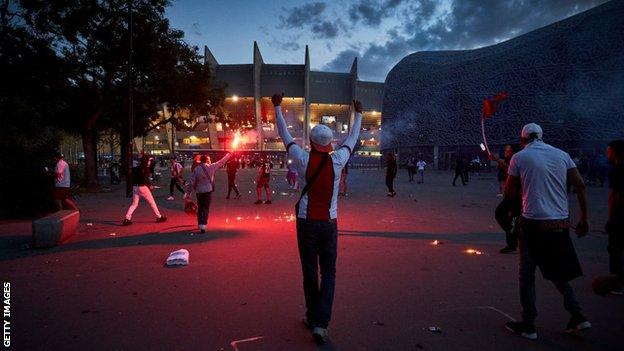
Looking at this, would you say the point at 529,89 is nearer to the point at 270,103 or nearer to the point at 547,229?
the point at 547,229

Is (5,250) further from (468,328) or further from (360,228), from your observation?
(468,328)

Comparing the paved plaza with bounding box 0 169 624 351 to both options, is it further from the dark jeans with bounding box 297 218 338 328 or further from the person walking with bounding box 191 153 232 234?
the person walking with bounding box 191 153 232 234

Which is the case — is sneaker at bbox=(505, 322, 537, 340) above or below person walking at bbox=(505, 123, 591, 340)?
below

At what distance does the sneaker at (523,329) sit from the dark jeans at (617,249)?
1904 mm

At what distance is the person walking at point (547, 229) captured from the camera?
326 centimetres

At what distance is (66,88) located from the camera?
695 inches

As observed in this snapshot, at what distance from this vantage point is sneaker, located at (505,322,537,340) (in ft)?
10.9

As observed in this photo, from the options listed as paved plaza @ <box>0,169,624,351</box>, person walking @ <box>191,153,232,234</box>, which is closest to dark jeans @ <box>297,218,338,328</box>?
paved plaza @ <box>0,169,624,351</box>

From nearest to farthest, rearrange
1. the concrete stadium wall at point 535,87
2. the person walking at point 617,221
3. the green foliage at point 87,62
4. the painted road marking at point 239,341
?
the painted road marking at point 239,341, the person walking at point 617,221, the green foliage at point 87,62, the concrete stadium wall at point 535,87

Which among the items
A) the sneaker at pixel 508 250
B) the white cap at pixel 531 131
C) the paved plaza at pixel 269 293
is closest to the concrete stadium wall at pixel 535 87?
the paved plaza at pixel 269 293

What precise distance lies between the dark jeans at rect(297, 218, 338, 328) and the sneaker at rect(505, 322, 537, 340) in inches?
65.0

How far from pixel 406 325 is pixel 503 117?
128 feet

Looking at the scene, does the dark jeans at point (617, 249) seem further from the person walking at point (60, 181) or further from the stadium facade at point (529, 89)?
the stadium facade at point (529, 89)

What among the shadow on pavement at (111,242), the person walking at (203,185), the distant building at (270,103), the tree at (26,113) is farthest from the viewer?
the distant building at (270,103)
